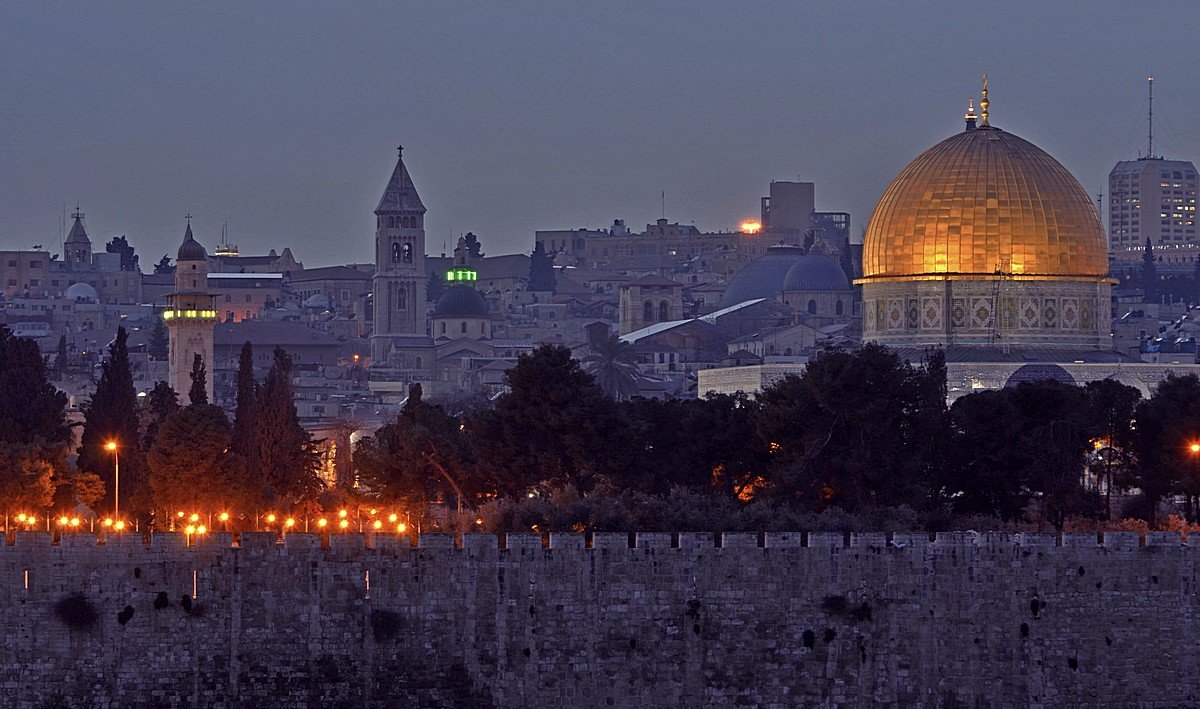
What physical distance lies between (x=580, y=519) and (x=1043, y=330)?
104 ft

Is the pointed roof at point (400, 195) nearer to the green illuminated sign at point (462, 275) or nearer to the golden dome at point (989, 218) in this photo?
the green illuminated sign at point (462, 275)

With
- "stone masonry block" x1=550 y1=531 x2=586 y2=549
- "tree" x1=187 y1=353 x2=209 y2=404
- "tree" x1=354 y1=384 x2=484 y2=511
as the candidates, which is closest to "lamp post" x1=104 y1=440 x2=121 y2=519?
"tree" x1=354 y1=384 x2=484 y2=511

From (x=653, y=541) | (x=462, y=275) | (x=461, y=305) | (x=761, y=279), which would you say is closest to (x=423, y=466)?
(x=653, y=541)

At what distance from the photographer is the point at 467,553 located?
128ft

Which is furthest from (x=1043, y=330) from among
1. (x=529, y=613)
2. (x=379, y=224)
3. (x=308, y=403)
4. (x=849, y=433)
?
(x=379, y=224)

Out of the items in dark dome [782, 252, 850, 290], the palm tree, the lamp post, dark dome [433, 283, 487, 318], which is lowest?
the lamp post

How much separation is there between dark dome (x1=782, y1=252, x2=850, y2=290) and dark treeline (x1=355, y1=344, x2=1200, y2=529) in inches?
4348

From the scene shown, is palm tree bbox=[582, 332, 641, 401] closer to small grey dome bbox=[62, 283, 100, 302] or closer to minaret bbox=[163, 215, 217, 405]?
minaret bbox=[163, 215, 217, 405]

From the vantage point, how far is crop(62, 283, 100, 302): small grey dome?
193 m

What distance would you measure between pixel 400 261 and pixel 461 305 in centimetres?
391

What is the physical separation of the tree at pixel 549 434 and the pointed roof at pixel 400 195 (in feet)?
383

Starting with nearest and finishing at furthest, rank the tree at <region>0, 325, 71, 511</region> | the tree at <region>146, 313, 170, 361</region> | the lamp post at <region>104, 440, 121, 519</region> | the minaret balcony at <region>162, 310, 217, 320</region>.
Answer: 1. the tree at <region>0, 325, 71, 511</region>
2. the lamp post at <region>104, 440, 121, 519</region>
3. the minaret balcony at <region>162, 310, 217, 320</region>
4. the tree at <region>146, 313, 170, 361</region>

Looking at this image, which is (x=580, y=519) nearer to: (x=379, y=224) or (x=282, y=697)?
(x=282, y=697)

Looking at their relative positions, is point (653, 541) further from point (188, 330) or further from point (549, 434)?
point (188, 330)
